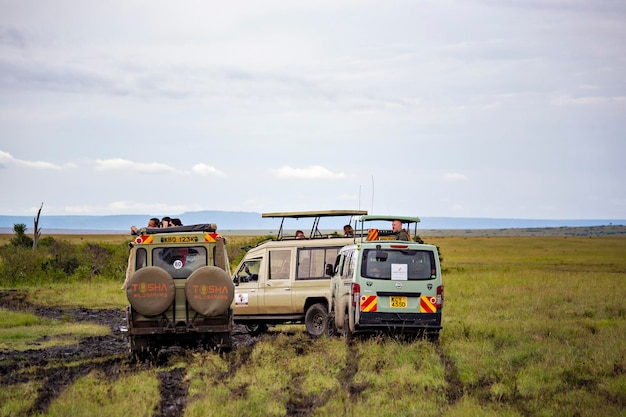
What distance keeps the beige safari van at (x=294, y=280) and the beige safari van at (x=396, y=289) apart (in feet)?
9.49

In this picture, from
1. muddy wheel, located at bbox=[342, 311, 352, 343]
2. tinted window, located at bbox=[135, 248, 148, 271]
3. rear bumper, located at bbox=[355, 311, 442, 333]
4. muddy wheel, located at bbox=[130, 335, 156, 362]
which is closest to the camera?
muddy wheel, located at bbox=[130, 335, 156, 362]

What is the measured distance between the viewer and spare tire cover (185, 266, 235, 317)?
1448cm

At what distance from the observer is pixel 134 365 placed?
14180mm

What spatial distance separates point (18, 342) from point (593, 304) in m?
15.0

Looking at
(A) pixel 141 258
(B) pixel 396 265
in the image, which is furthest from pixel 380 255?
(A) pixel 141 258

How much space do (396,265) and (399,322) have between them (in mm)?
1021

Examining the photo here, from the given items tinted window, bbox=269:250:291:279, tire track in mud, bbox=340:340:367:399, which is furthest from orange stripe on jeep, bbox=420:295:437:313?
tinted window, bbox=269:250:291:279

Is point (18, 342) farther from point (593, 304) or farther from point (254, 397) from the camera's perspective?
point (593, 304)

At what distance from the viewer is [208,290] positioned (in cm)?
1455

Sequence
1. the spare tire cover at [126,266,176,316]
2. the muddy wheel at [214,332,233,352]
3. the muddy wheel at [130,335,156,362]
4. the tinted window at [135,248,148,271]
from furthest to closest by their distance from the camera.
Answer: the tinted window at [135,248,148,271] < the muddy wheel at [214,332,233,352] < the muddy wheel at [130,335,156,362] < the spare tire cover at [126,266,176,316]

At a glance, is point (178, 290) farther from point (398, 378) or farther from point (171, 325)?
point (398, 378)

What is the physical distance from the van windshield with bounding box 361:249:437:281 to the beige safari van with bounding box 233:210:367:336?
2.89 m

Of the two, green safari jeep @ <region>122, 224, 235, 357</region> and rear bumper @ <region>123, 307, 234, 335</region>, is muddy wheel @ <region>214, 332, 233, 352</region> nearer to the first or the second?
green safari jeep @ <region>122, 224, 235, 357</region>

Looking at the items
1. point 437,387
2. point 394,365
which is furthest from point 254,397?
point 394,365
